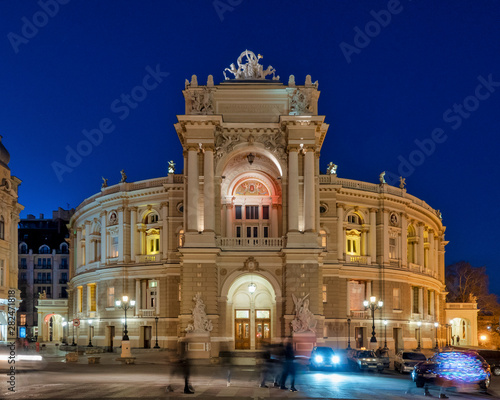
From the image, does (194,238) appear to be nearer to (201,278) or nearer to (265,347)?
(201,278)

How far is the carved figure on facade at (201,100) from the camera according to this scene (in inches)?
2132

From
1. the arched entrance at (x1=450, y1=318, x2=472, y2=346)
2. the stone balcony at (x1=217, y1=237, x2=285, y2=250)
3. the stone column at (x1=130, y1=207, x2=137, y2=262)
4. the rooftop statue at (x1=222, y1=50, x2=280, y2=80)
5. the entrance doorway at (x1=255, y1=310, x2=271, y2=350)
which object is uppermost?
the rooftop statue at (x1=222, y1=50, x2=280, y2=80)

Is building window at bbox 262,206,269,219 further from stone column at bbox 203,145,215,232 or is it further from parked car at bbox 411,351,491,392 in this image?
parked car at bbox 411,351,491,392

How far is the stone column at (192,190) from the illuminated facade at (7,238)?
17.6 m

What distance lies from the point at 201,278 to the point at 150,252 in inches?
1004

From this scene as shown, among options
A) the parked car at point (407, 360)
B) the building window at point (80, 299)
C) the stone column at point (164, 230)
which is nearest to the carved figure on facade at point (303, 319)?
the parked car at point (407, 360)

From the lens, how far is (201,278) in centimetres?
5194

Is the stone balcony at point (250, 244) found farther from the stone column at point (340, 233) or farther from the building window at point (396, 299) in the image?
the building window at point (396, 299)

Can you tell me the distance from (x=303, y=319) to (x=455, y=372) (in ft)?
73.1

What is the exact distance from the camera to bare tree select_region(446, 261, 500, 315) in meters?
116

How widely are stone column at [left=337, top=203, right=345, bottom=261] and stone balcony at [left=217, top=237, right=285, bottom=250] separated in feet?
65.7

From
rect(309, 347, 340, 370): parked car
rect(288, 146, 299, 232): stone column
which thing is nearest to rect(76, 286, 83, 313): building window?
rect(288, 146, 299, 232): stone column

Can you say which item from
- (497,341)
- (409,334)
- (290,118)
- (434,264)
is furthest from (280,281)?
(497,341)

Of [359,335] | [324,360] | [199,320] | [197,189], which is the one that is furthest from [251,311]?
[359,335]
